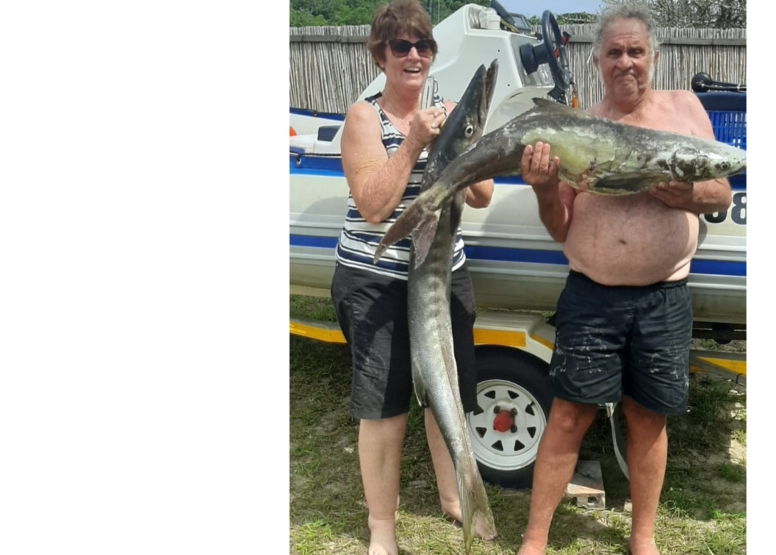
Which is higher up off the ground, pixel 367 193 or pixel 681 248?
pixel 367 193

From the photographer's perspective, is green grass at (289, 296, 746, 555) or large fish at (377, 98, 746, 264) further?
green grass at (289, 296, 746, 555)

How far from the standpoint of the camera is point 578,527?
10.9 ft

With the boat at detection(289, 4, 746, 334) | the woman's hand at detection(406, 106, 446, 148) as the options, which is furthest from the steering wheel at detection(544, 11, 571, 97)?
the woman's hand at detection(406, 106, 446, 148)

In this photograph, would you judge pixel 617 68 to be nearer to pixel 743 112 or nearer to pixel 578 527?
pixel 743 112

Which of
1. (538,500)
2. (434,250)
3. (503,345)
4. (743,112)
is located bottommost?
(538,500)

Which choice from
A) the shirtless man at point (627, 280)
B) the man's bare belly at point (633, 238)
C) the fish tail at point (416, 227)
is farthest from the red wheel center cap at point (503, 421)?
the fish tail at point (416, 227)

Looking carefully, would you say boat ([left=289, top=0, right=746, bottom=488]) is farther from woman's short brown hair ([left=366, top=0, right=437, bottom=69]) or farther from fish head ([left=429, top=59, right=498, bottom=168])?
woman's short brown hair ([left=366, top=0, right=437, bottom=69])

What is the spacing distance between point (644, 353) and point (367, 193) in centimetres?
111

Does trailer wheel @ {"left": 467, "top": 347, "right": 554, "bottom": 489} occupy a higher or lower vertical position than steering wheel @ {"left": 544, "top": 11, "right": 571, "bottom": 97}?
lower

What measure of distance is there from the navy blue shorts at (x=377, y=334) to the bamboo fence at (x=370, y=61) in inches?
47.3

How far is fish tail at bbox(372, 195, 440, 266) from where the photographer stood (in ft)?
8.31

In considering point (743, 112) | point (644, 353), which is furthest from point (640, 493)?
point (743, 112)

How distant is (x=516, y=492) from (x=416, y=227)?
1.60 metres

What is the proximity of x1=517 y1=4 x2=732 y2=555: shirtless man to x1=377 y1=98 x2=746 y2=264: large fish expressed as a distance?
0.06 meters
